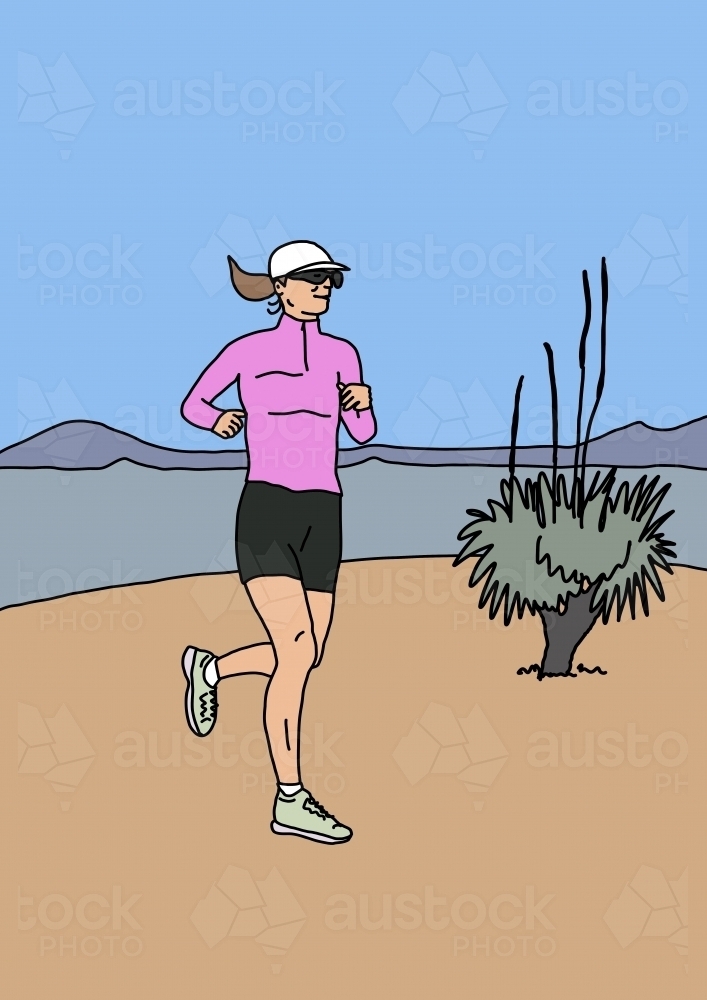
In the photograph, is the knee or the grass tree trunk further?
the grass tree trunk

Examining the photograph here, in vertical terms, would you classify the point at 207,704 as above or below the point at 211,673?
below

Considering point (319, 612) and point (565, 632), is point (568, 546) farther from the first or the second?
point (319, 612)

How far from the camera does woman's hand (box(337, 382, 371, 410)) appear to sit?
5.48 meters

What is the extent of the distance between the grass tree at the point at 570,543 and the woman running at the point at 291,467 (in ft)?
6.59

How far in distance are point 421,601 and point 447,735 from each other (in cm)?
369

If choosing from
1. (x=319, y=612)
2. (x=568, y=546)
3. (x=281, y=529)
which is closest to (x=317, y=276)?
(x=281, y=529)

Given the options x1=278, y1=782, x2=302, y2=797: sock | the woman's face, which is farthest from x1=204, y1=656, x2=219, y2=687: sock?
the woman's face

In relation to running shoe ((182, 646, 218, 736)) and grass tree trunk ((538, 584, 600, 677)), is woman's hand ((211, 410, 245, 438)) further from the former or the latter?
grass tree trunk ((538, 584, 600, 677))

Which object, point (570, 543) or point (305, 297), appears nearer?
point (305, 297)

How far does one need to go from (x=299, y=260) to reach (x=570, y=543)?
267 cm

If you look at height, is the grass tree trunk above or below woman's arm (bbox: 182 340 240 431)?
below

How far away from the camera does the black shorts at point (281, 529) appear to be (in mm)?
5371

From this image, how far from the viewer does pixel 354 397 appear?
548 cm

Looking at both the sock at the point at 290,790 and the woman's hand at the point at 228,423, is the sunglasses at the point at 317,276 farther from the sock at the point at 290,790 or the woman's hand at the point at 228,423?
the sock at the point at 290,790
